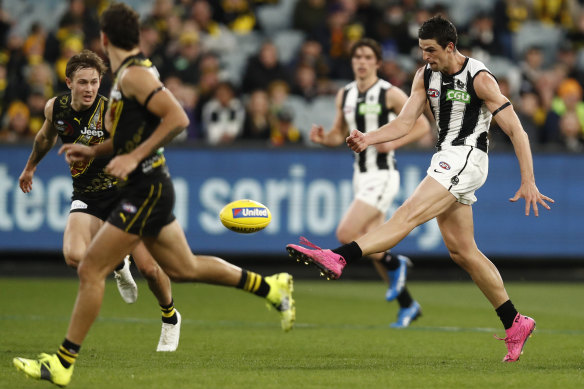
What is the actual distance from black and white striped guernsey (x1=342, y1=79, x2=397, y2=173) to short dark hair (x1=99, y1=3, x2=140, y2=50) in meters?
5.06

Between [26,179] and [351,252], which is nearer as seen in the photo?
[351,252]

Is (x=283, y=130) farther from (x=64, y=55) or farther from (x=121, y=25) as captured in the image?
(x=121, y=25)

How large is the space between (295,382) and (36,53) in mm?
12780

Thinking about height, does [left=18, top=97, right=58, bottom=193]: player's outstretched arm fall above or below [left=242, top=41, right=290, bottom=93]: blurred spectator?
above

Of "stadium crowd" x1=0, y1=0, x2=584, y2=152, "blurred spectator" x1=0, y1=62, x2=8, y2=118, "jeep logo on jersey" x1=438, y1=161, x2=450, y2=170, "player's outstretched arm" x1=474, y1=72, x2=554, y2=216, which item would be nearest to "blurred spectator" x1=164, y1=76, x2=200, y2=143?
"stadium crowd" x1=0, y1=0, x2=584, y2=152

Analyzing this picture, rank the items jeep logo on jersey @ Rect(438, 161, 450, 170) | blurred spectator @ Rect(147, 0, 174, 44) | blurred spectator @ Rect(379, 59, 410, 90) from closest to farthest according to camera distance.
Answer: jeep logo on jersey @ Rect(438, 161, 450, 170) < blurred spectator @ Rect(379, 59, 410, 90) < blurred spectator @ Rect(147, 0, 174, 44)

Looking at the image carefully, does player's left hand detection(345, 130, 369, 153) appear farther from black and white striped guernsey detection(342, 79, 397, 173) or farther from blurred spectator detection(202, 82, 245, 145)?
blurred spectator detection(202, 82, 245, 145)

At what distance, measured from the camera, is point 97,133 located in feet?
29.7

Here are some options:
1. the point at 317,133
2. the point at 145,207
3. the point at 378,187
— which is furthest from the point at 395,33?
the point at 145,207

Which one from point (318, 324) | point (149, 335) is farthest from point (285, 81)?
point (149, 335)

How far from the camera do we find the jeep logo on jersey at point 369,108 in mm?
11531

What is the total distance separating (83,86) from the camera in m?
8.90

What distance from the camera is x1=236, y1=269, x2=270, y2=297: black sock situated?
773 centimetres

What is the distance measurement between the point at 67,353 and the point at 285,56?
1418 cm
